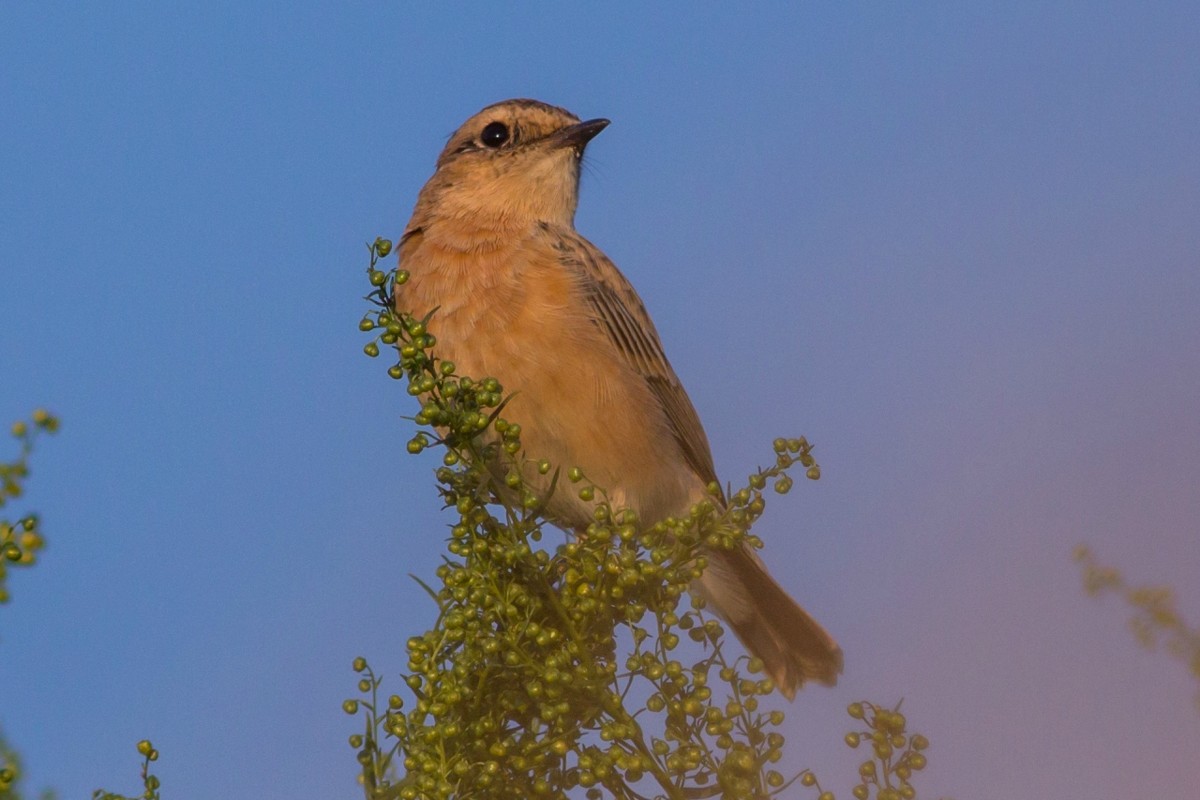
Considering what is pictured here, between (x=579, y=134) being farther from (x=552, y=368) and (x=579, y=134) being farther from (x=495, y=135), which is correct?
(x=552, y=368)

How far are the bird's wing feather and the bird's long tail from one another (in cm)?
55

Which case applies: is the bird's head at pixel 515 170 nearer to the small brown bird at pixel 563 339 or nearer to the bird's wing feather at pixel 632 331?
the small brown bird at pixel 563 339

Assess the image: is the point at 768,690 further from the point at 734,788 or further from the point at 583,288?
the point at 583,288

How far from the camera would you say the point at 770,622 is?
23.6ft

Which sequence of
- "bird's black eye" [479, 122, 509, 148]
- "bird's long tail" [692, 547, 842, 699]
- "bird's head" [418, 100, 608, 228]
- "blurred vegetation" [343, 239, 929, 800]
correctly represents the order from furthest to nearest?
1. "bird's black eye" [479, 122, 509, 148]
2. "bird's head" [418, 100, 608, 228]
3. "bird's long tail" [692, 547, 842, 699]
4. "blurred vegetation" [343, 239, 929, 800]

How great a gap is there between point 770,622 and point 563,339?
83.1 inches

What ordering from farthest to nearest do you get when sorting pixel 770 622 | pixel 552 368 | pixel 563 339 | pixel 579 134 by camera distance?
pixel 579 134 < pixel 770 622 < pixel 563 339 < pixel 552 368

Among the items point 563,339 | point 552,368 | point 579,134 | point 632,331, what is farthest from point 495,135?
point 552,368

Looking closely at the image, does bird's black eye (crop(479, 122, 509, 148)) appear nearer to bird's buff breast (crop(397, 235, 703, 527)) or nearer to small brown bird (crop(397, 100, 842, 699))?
small brown bird (crop(397, 100, 842, 699))

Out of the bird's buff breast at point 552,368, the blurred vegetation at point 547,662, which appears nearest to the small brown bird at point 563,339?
the bird's buff breast at point 552,368

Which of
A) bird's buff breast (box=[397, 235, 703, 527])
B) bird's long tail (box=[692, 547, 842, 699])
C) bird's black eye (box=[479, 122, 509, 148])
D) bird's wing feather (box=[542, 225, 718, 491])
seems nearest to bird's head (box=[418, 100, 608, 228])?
bird's black eye (box=[479, 122, 509, 148])

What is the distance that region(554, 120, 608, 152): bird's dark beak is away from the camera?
7.40m

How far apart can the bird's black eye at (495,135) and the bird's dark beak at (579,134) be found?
35 centimetres

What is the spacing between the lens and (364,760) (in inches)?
143
